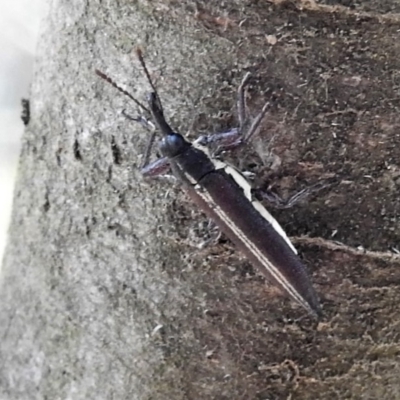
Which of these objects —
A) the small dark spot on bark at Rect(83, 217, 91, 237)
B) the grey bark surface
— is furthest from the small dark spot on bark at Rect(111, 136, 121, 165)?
the small dark spot on bark at Rect(83, 217, 91, 237)

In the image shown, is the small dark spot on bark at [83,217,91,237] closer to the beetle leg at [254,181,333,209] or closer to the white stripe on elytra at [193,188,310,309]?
the white stripe on elytra at [193,188,310,309]

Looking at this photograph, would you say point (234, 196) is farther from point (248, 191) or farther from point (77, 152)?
point (77, 152)

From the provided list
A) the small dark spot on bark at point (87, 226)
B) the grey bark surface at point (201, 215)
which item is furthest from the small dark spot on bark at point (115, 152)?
the small dark spot on bark at point (87, 226)

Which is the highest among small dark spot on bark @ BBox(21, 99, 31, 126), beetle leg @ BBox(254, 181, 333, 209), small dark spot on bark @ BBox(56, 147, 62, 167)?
small dark spot on bark @ BBox(21, 99, 31, 126)

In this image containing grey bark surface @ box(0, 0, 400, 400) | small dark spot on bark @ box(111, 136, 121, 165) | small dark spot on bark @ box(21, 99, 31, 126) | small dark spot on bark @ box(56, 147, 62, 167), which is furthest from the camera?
small dark spot on bark @ box(21, 99, 31, 126)

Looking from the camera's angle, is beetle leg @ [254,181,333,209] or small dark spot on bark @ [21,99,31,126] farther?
small dark spot on bark @ [21,99,31,126]

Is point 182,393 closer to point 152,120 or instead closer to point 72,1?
point 152,120
